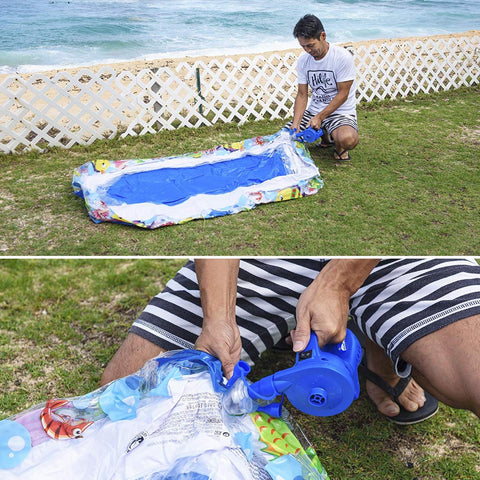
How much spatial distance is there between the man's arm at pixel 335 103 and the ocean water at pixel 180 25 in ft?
2.43

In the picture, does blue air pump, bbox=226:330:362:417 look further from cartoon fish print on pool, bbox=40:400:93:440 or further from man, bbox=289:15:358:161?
man, bbox=289:15:358:161

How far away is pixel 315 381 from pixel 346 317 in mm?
221

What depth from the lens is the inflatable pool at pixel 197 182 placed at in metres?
2.66

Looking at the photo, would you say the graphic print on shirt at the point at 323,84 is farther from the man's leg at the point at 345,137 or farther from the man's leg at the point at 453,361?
the man's leg at the point at 453,361

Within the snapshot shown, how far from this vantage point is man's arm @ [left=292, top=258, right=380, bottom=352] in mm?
1188

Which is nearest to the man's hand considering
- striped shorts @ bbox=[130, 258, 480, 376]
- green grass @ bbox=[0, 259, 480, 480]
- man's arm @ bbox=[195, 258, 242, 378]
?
man's arm @ bbox=[195, 258, 242, 378]

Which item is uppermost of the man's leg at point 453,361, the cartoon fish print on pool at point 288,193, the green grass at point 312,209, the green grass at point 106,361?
the man's leg at point 453,361

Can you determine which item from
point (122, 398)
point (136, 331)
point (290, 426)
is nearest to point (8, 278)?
point (136, 331)

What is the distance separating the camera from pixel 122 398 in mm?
1234

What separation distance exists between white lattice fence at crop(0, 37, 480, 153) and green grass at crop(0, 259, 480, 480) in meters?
1.58

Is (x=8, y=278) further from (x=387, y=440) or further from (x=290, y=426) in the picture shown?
(x=387, y=440)

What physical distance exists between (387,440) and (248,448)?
26.1 inches

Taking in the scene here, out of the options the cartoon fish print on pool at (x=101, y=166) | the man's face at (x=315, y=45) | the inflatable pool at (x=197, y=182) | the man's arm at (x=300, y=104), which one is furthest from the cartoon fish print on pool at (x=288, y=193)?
the cartoon fish print on pool at (x=101, y=166)

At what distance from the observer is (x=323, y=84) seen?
322 cm
